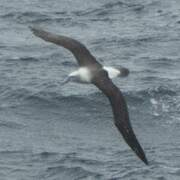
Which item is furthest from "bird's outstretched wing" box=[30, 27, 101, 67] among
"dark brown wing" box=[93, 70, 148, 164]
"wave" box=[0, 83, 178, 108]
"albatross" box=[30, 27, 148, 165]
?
"wave" box=[0, 83, 178, 108]

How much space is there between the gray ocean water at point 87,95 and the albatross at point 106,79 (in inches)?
105

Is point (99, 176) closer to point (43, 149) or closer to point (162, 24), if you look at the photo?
point (43, 149)

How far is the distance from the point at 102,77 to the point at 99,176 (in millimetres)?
2766

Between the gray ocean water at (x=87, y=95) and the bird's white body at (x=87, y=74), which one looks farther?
the gray ocean water at (x=87, y=95)

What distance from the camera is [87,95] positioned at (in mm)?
22156

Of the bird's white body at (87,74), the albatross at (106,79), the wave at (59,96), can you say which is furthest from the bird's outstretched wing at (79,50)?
the wave at (59,96)

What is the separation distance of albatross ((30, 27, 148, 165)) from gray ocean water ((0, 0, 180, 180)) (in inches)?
105

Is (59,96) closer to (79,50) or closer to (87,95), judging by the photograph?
(87,95)

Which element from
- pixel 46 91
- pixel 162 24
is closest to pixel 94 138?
pixel 46 91

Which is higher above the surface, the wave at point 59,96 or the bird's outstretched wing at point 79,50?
the bird's outstretched wing at point 79,50

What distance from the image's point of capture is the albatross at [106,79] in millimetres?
15836

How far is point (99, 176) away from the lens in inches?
728

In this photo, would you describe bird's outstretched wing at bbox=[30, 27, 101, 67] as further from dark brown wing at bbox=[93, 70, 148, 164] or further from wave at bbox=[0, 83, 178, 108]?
wave at bbox=[0, 83, 178, 108]

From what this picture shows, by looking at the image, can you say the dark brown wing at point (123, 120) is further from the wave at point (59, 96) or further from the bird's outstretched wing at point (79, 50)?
the wave at point (59, 96)
